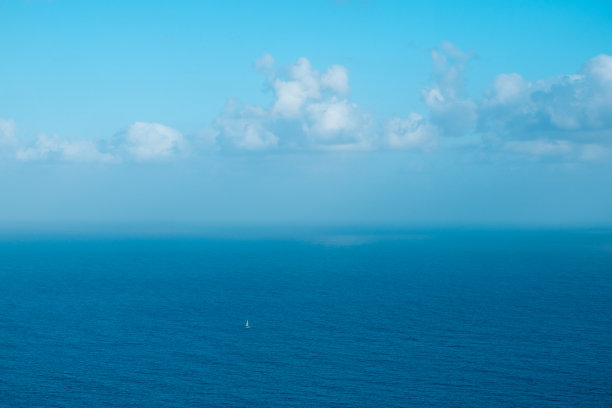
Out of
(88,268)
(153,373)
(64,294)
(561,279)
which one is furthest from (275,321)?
(88,268)

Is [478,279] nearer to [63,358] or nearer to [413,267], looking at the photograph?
[413,267]

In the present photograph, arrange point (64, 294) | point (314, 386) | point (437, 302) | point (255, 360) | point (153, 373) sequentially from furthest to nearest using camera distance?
point (64, 294), point (437, 302), point (255, 360), point (153, 373), point (314, 386)

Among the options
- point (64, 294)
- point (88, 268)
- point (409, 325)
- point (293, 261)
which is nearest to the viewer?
point (409, 325)

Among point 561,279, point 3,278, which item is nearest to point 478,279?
point 561,279

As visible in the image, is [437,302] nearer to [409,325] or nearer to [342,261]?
[409,325]

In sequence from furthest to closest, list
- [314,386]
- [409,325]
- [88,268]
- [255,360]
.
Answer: [88,268] → [409,325] → [255,360] → [314,386]

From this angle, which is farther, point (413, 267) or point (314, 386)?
point (413, 267)
